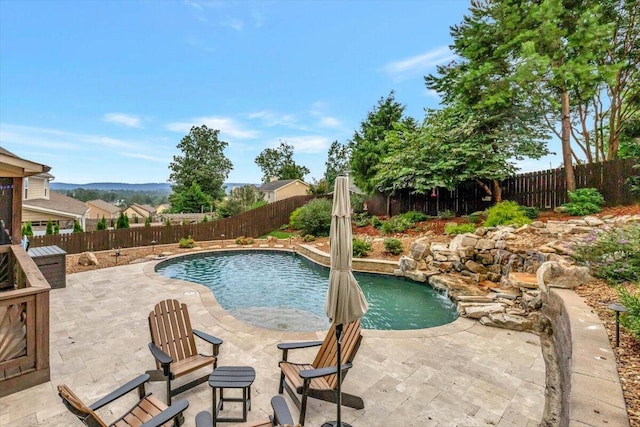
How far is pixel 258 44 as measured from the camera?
15.8m

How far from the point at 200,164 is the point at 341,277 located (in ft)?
137

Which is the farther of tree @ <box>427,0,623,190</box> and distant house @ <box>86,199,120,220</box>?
distant house @ <box>86,199,120,220</box>

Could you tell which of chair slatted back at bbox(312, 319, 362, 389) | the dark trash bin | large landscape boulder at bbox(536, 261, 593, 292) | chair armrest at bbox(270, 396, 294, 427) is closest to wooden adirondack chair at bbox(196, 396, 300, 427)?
chair armrest at bbox(270, 396, 294, 427)

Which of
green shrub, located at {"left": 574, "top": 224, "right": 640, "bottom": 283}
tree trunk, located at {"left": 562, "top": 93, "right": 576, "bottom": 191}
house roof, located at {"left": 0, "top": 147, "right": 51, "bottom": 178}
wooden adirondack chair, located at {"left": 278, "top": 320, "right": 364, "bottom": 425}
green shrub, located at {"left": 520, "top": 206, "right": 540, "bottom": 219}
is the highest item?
tree trunk, located at {"left": 562, "top": 93, "right": 576, "bottom": 191}

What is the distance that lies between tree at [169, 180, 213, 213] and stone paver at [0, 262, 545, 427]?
3330cm

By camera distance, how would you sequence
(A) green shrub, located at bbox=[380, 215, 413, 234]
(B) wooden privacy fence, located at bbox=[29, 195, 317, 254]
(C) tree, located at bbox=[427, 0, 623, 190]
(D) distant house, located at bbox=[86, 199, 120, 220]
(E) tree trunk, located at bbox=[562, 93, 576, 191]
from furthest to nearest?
1. (D) distant house, located at bbox=[86, 199, 120, 220]
2. (A) green shrub, located at bbox=[380, 215, 413, 234]
3. (B) wooden privacy fence, located at bbox=[29, 195, 317, 254]
4. (E) tree trunk, located at bbox=[562, 93, 576, 191]
5. (C) tree, located at bbox=[427, 0, 623, 190]

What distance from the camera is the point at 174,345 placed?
3438mm

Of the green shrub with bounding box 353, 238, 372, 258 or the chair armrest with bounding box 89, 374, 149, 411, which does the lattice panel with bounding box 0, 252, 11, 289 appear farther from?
the green shrub with bounding box 353, 238, 372, 258

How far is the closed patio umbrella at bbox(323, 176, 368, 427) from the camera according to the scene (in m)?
2.70

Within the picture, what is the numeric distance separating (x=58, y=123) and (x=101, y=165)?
12.3 metres

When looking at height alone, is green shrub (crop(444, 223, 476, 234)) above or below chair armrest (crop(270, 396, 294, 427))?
above

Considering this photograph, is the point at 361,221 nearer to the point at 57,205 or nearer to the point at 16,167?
the point at 16,167

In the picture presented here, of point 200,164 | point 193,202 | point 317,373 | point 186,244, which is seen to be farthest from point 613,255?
point 200,164

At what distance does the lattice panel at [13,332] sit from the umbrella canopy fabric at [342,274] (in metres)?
3.70
